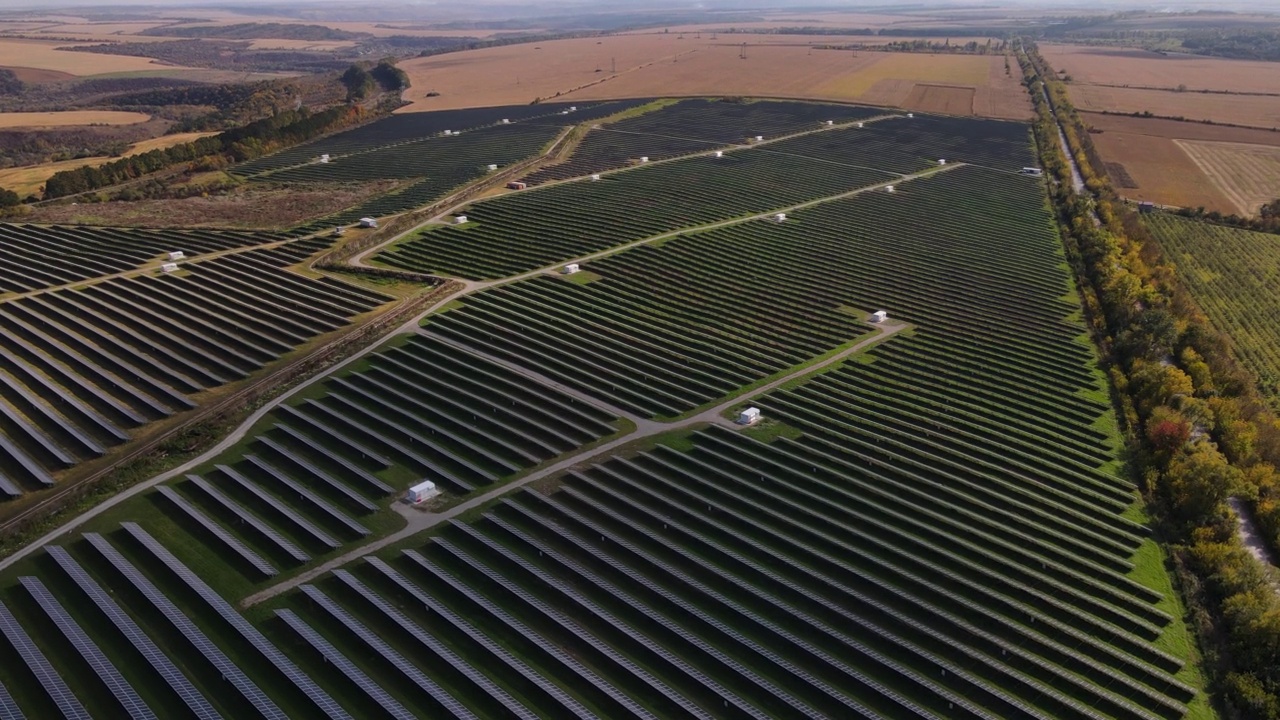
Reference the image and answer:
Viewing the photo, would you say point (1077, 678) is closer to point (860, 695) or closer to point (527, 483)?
point (860, 695)

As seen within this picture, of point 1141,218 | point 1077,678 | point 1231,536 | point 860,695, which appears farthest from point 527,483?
point 1141,218

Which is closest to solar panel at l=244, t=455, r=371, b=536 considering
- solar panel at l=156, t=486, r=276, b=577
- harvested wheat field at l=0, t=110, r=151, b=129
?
solar panel at l=156, t=486, r=276, b=577

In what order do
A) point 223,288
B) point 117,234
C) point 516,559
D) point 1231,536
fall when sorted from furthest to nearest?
point 117,234 < point 223,288 < point 1231,536 < point 516,559

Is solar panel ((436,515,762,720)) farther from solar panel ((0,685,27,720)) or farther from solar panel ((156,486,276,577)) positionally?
solar panel ((0,685,27,720))

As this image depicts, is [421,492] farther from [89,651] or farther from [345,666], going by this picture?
[89,651]

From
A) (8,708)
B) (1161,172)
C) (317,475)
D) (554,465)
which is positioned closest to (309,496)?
(317,475)

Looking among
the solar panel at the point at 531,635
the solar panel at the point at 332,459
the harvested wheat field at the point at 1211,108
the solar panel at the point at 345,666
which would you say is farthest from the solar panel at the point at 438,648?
the harvested wheat field at the point at 1211,108
